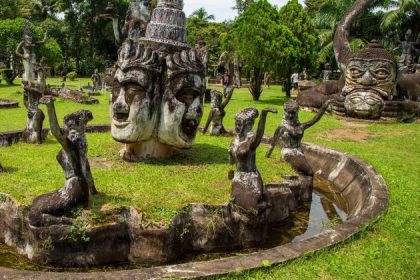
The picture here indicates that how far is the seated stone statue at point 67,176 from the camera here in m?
5.21

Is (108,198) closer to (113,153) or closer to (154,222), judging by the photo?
(154,222)

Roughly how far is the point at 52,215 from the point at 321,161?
655 cm

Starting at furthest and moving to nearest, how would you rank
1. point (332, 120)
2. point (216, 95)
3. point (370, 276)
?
point (332, 120) → point (216, 95) → point (370, 276)

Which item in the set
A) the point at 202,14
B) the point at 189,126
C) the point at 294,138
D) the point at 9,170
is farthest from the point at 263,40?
the point at 202,14

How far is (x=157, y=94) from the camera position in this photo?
26.0 ft

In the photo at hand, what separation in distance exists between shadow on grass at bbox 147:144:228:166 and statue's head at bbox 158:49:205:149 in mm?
566

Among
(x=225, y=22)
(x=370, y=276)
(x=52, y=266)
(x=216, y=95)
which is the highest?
(x=225, y=22)

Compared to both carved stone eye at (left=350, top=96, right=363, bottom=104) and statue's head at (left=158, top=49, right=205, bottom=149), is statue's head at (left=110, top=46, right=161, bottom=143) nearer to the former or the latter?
statue's head at (left=158, top=49, right=205, bottom=149)

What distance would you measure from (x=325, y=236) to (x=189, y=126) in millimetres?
3720

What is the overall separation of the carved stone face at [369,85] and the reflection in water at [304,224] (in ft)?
30.7

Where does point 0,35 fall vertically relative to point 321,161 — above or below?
above

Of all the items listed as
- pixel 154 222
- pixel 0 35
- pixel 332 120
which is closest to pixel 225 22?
pixel 0 35

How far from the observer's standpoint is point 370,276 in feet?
15.4

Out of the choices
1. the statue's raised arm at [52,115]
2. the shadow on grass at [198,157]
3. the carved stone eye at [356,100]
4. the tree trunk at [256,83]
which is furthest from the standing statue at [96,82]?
the statue's raised arm at [52,115]
